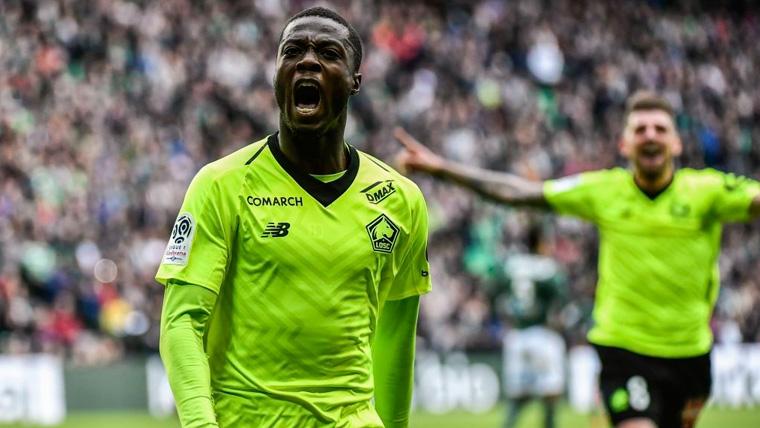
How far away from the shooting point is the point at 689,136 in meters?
26.5

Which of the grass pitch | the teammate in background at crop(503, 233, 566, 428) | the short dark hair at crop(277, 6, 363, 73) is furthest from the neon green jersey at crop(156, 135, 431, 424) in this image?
the grass pitch

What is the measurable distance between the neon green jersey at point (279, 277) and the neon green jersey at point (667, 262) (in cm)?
375

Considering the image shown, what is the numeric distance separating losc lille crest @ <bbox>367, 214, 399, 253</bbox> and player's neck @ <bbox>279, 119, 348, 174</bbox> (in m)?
0.21

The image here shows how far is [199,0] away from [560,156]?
687 cm

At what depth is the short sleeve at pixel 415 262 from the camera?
4.50m

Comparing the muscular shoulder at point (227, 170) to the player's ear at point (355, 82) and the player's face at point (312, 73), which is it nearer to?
the player's face at point (312, 73)

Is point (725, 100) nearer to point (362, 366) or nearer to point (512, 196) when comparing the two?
point (512, 196)

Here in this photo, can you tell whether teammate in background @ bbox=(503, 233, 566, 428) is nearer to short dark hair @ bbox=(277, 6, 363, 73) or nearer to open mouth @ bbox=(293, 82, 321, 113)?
short dark hair @ bbox=(277, 6, 363, 73)

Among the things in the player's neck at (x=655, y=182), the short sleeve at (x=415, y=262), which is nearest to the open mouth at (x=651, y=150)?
the player's neck at (x=655, y=182)

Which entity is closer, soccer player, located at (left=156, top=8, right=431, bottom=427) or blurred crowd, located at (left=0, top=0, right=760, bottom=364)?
soccer player, located at (left=156, top=8, right=431, bottom=427)

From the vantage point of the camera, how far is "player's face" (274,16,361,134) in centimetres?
406

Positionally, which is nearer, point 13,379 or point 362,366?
point 362,366

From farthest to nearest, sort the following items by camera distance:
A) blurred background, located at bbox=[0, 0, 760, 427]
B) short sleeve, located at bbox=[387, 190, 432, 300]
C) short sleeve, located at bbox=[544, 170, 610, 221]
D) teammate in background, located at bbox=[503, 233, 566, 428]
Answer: blurred background, located at bbox=[0, 0, 760, 427] → teammate in background, located at bbox=[503, 233, 566, 428] → short sleeve, located at bbox=[544, 170, 610, 221] → short sleeve, located at bbox=[387, 190, 432, 300]

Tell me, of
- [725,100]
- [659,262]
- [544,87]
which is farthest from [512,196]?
[725,100]
